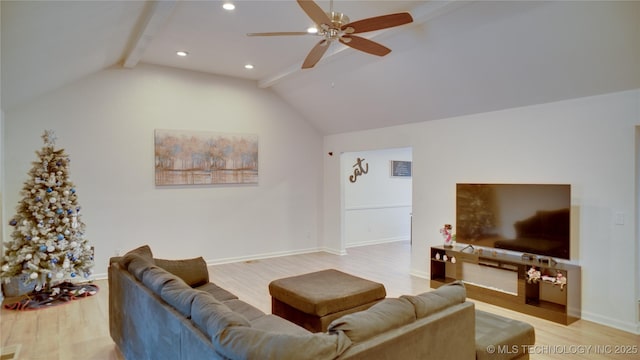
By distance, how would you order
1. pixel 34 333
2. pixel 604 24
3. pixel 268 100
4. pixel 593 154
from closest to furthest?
pixel 604 24 < pixel 34 333 < pixel 593 154 < pixel 268 100

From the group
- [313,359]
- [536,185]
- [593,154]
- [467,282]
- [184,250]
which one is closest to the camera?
[313,359]

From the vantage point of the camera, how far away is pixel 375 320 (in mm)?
1866

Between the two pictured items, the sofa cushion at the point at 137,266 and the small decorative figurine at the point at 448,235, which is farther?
the small decorative figurine at the point at 448,235

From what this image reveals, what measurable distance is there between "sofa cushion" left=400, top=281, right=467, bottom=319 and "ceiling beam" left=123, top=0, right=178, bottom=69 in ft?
10.7

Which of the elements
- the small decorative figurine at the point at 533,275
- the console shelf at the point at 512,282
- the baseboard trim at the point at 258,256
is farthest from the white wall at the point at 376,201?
the small decorative figurine at the point at 533,275

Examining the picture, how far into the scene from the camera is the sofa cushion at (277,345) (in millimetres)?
1533

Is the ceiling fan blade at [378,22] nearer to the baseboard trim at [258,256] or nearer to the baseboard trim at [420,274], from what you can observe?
the baseboard trim at [420,274]

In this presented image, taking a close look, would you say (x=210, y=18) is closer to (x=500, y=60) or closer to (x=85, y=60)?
(x=85, y=60)

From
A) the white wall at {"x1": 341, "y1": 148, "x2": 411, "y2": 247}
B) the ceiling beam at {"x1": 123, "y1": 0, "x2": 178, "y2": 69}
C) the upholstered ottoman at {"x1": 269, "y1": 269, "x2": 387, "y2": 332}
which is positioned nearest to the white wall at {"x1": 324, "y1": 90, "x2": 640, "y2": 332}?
the upholstered ottoman at {"x1": 269, "y1": 269, "x2": 387, "y2": 332}

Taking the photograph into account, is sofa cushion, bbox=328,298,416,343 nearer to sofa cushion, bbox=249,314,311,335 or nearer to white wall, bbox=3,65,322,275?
sofa cushion, bbox=249,314,311,335

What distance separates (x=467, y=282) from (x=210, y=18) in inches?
178

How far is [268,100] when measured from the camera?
7.21 metres

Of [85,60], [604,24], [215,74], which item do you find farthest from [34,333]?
[604,24]

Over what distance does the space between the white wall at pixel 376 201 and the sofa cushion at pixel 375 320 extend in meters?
5.96
